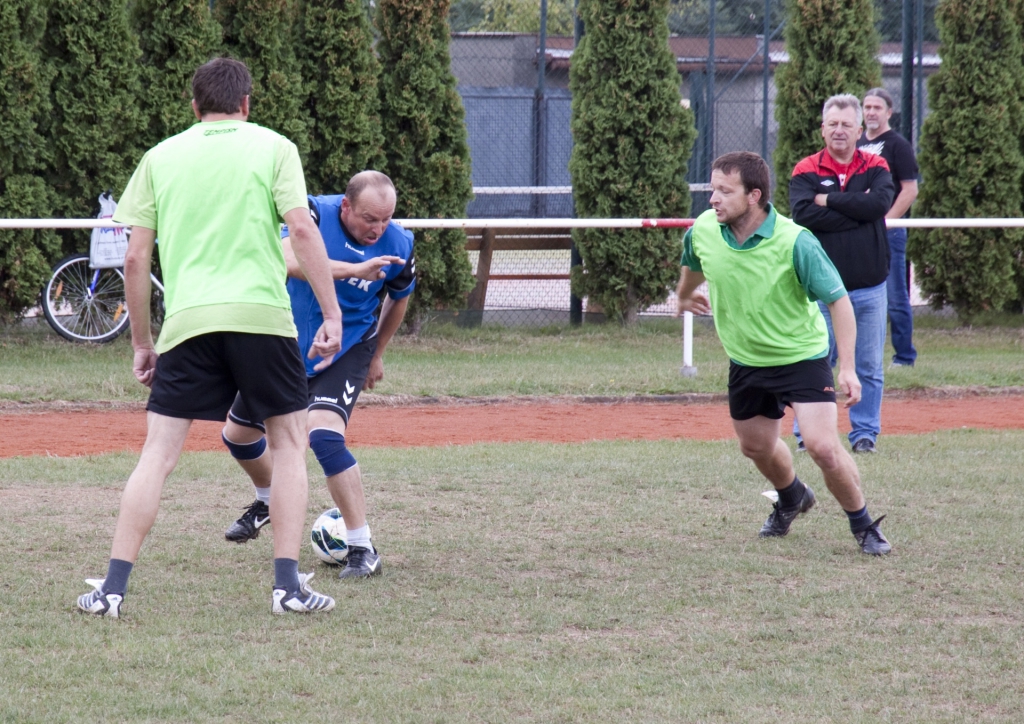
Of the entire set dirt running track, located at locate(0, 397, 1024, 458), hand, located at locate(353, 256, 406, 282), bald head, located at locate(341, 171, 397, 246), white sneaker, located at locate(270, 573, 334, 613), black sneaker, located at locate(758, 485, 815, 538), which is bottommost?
dirt running track, located at locate(0, 397, 1024, 458)

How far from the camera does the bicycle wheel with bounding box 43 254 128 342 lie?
39.6 feet

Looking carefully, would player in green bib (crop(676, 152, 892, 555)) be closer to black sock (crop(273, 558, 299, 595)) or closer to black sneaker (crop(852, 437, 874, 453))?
black sock (crop(273, 558, 299, 595))

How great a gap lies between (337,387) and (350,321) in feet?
0.97

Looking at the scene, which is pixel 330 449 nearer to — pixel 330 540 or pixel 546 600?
pixel 330 540

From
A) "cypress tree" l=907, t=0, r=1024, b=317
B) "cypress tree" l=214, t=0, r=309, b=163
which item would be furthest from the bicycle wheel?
"cypress tree" l=907, t=0, r=1024, b=317

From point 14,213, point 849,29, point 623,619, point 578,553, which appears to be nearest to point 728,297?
point 578,553

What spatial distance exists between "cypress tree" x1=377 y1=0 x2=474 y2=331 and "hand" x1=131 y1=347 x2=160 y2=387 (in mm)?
8780

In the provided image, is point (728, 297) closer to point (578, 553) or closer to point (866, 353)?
point (578, 553)

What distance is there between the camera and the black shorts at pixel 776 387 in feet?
17.3

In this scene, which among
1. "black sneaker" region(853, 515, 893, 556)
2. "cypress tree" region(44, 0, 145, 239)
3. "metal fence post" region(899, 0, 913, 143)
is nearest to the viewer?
"black sneaker" region(853, 515, 893, 556)

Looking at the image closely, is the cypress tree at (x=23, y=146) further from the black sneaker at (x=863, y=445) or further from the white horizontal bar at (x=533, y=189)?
the black sneaker at (x=863, y=445)

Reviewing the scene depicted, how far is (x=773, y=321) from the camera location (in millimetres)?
5277

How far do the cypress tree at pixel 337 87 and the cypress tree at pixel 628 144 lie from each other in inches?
99.8

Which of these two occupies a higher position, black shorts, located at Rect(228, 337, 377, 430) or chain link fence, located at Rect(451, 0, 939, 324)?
chain link fence, located at Rect(451, 0, 939, 324)
